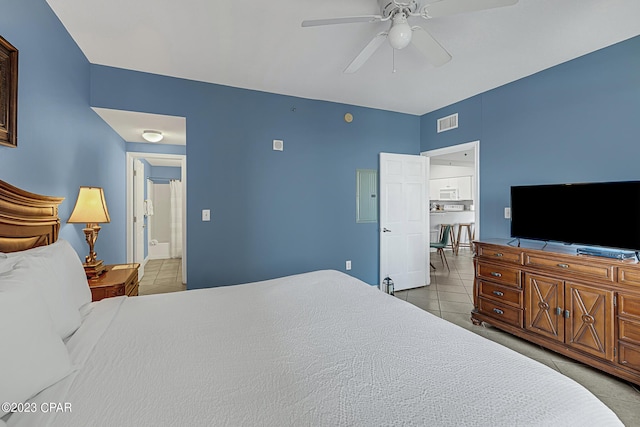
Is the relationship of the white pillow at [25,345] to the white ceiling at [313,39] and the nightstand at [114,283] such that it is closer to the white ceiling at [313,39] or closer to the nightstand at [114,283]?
the nightstand at [114,283]

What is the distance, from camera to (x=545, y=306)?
8.17 ft

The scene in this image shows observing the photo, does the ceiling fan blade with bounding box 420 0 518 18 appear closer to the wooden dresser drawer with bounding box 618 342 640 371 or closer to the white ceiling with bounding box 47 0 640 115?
the white ceiling with bounding box 47 0 640 115

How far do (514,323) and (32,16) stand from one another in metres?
4.31

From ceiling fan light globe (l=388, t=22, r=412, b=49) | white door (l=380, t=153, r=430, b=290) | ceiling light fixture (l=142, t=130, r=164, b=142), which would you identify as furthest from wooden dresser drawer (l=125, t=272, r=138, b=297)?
white door (l=380, t=153, r=430, b=290)

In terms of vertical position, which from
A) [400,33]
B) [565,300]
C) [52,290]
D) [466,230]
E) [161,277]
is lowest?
[161,277]

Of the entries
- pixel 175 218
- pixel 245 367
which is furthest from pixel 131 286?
pixel 175 218

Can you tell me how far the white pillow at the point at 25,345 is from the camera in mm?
805

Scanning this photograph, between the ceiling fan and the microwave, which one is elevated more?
the ceiling fan

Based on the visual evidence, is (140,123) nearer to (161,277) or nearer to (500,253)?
(161,277)

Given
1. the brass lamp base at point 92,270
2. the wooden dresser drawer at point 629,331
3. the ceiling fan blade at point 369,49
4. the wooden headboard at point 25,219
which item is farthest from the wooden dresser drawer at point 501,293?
the wooden headboard at point 25,219

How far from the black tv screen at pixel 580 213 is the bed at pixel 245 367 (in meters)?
1.87

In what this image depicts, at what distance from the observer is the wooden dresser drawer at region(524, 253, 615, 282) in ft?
6.98

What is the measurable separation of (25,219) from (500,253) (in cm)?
363

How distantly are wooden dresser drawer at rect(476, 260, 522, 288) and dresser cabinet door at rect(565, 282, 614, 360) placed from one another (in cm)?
40
